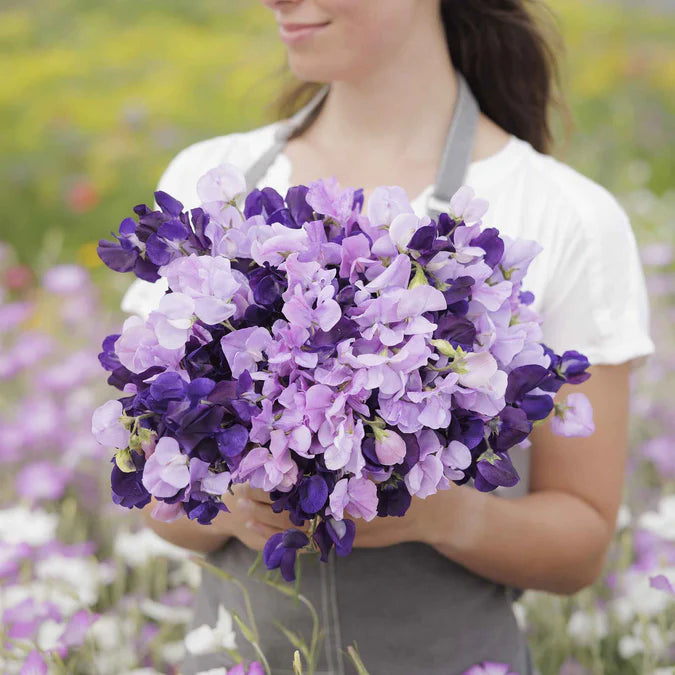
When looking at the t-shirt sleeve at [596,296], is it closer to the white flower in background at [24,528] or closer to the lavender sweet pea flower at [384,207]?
the lavender sweet pea flower at [384,207]

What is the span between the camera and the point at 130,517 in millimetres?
1935

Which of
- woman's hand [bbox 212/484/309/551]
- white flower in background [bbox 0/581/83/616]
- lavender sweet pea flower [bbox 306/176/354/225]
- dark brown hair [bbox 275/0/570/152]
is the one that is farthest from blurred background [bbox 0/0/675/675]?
lavender sweet pea flower [bbox 306/176/354/225]

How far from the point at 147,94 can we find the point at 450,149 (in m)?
3.58

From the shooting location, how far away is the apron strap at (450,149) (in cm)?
111

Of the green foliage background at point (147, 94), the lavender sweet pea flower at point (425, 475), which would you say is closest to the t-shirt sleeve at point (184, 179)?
the lavender sweet pea flower at point (425, 475)

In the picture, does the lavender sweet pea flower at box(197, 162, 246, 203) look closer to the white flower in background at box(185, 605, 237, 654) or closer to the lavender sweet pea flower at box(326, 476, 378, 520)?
the lavender sweet pea flower at box(326, 476, 378, 520)

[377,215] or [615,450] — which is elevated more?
[377,215]

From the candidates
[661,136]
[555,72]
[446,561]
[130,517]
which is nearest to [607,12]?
[661,136]

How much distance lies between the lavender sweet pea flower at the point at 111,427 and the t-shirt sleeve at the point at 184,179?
21.2 inches

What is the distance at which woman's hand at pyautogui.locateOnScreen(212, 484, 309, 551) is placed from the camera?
0.83m

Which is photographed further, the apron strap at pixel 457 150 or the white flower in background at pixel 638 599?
the white flower in background at pixel 638 599

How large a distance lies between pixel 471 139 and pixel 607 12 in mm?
3882

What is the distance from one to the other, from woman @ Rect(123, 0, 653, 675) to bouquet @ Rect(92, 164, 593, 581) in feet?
0.62

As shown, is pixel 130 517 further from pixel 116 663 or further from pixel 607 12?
pixel 607 12
